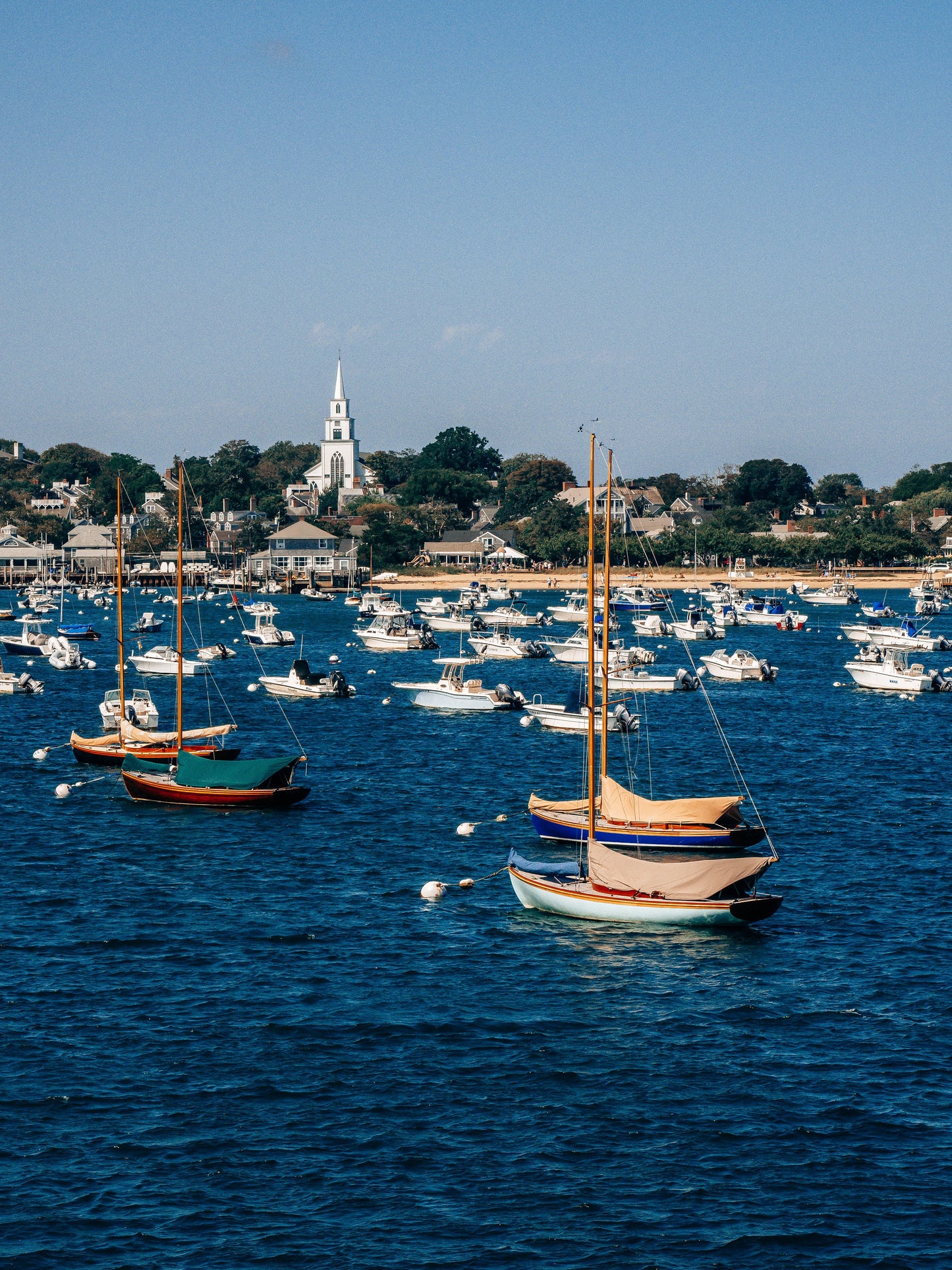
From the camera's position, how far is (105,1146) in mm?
29234

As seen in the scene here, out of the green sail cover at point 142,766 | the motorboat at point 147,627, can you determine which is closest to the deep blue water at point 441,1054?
the green sail cover at point 142,766

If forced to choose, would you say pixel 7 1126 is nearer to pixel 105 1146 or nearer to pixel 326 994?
pixel 105 1146

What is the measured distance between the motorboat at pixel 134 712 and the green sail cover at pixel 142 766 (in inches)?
524

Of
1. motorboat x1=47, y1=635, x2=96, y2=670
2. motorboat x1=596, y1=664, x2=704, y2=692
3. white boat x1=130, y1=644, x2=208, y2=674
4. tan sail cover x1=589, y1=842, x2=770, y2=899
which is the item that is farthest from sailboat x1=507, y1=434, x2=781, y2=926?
motorboat x1=47, y1=635, x2=96, y2=670

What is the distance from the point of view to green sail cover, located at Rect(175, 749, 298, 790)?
2339 inches

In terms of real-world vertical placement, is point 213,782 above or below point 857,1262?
above

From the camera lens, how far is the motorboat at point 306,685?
101750mm

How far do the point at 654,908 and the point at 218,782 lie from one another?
76.5ft

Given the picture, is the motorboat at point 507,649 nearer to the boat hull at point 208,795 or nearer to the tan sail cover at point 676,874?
the boat hull at point 208,795

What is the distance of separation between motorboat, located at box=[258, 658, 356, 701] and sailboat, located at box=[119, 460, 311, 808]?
132 feet

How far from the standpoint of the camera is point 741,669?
115 m

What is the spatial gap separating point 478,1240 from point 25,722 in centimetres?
6837

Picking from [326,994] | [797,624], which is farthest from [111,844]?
[797,624]

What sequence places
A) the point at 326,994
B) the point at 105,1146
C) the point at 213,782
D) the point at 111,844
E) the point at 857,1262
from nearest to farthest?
the point at 857,1262
the point at 105,1146
the point at 326,994
the point at 111,844
the point at 213,782
